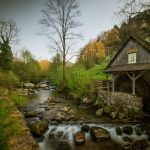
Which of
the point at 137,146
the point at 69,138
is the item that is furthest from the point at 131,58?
the point at 69,138

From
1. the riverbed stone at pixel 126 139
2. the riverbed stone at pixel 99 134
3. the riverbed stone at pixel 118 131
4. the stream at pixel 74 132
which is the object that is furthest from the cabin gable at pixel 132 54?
the riverbed stone at pixel 99 134

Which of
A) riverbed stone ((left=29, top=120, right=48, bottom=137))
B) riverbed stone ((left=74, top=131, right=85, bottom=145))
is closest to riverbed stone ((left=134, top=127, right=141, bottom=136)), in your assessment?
riverbed stone ((left=74, top=131, right=85, bottom=145))

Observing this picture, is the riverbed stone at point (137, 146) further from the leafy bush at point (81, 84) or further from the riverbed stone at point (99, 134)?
the leafy bush at point (81, 84)

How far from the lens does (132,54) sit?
51.0 feet

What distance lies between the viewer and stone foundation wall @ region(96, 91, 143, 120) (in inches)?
509

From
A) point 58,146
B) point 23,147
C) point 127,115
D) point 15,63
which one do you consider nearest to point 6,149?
point 23,147

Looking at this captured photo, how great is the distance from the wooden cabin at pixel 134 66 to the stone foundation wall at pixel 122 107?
2.25ft

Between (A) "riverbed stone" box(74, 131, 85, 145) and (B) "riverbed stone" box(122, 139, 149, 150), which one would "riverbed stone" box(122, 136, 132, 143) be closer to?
(B) "riverbed stone" box(122, 139, 149, 150)

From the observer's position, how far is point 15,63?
107ft

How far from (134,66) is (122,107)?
10.8 ft

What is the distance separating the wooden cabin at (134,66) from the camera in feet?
46.3

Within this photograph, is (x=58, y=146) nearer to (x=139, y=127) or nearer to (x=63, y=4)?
(x=139, y=127)

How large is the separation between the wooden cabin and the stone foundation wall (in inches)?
27.0

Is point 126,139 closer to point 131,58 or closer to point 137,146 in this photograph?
point 137,146
